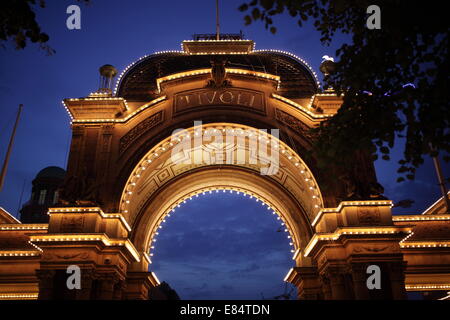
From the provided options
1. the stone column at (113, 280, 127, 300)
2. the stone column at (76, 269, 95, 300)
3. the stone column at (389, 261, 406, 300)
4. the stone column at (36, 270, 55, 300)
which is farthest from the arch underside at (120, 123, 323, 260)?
the stone column at (389, 261, 406, 300)

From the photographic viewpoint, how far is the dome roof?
20266 mm

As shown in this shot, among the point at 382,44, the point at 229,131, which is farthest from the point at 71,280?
the point at 382,44

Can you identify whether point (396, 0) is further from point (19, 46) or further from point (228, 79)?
point (228, 79)

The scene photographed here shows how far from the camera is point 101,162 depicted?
18.0m

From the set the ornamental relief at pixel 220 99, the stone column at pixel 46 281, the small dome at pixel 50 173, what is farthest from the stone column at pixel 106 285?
the small dome at pixel 50 173

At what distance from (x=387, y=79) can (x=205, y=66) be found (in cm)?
1306

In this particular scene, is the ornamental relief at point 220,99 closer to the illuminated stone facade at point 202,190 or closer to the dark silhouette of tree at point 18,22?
the illuminated stone facade at point 202,190

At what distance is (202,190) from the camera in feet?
77.1

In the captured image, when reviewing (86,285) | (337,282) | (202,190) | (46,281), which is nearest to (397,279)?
(337,282)

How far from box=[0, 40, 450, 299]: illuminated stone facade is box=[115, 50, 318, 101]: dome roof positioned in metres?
0.06

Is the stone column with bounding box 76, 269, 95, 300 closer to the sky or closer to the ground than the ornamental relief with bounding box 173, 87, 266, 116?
closer to the ground

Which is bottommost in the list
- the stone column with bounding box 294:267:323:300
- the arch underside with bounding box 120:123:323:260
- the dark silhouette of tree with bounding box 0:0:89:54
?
the stone column with bounding box 294:267:323:300

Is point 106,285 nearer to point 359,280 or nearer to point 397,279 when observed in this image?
point 359,280

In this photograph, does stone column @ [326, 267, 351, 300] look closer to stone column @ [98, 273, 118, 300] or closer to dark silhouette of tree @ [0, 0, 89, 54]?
stone column @ [98, 273, 118, 300]
